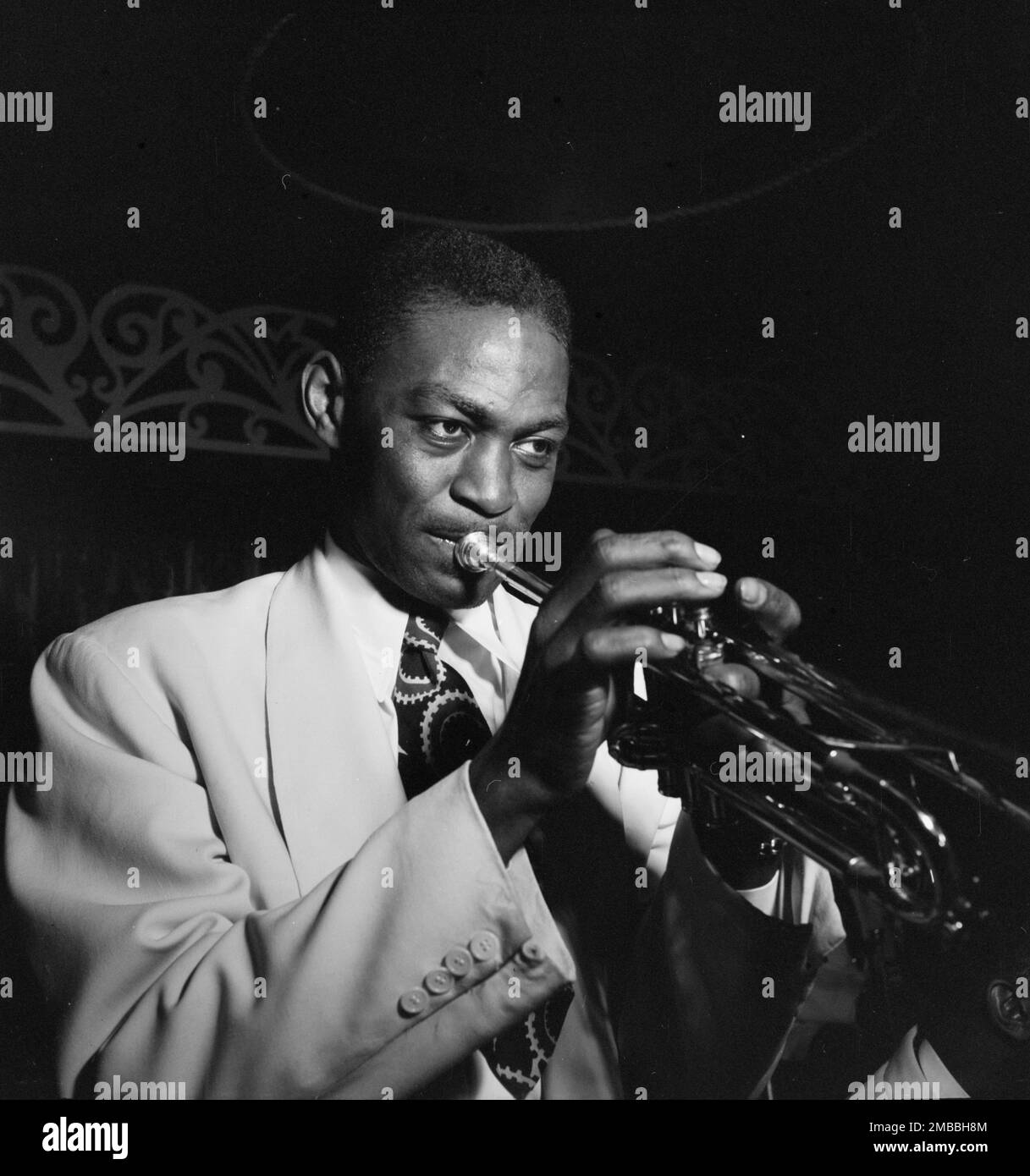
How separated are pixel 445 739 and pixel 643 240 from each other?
3.41 feet

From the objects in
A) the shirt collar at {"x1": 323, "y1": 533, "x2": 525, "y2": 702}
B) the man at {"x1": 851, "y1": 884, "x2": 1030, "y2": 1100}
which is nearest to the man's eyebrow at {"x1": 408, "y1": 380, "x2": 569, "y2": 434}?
the shirt collar at {"x1": 323, "y1": 533, "x2": 525, "y2": 702}

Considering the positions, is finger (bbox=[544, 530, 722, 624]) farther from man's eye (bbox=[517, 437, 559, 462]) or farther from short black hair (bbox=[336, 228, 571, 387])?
short black hair (bbox=[336, 228, 571, 387])

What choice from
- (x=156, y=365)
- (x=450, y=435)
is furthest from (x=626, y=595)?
(x=156, y=365)

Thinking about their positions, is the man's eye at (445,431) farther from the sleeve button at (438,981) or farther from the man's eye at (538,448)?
the sleeve button at (438,981)

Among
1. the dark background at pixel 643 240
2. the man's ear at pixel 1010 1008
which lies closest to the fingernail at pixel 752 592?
the dark background at pixel 643 240

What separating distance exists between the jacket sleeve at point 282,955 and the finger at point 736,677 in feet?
1.09

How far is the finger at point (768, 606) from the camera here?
1.40 meters

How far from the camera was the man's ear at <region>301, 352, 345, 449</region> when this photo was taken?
1.70 m

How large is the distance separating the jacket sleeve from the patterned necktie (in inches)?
10.8

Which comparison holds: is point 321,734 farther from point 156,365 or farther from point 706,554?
point 156,365

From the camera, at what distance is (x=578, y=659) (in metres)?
1.21

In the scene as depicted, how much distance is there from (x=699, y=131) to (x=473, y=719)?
3.64ft
